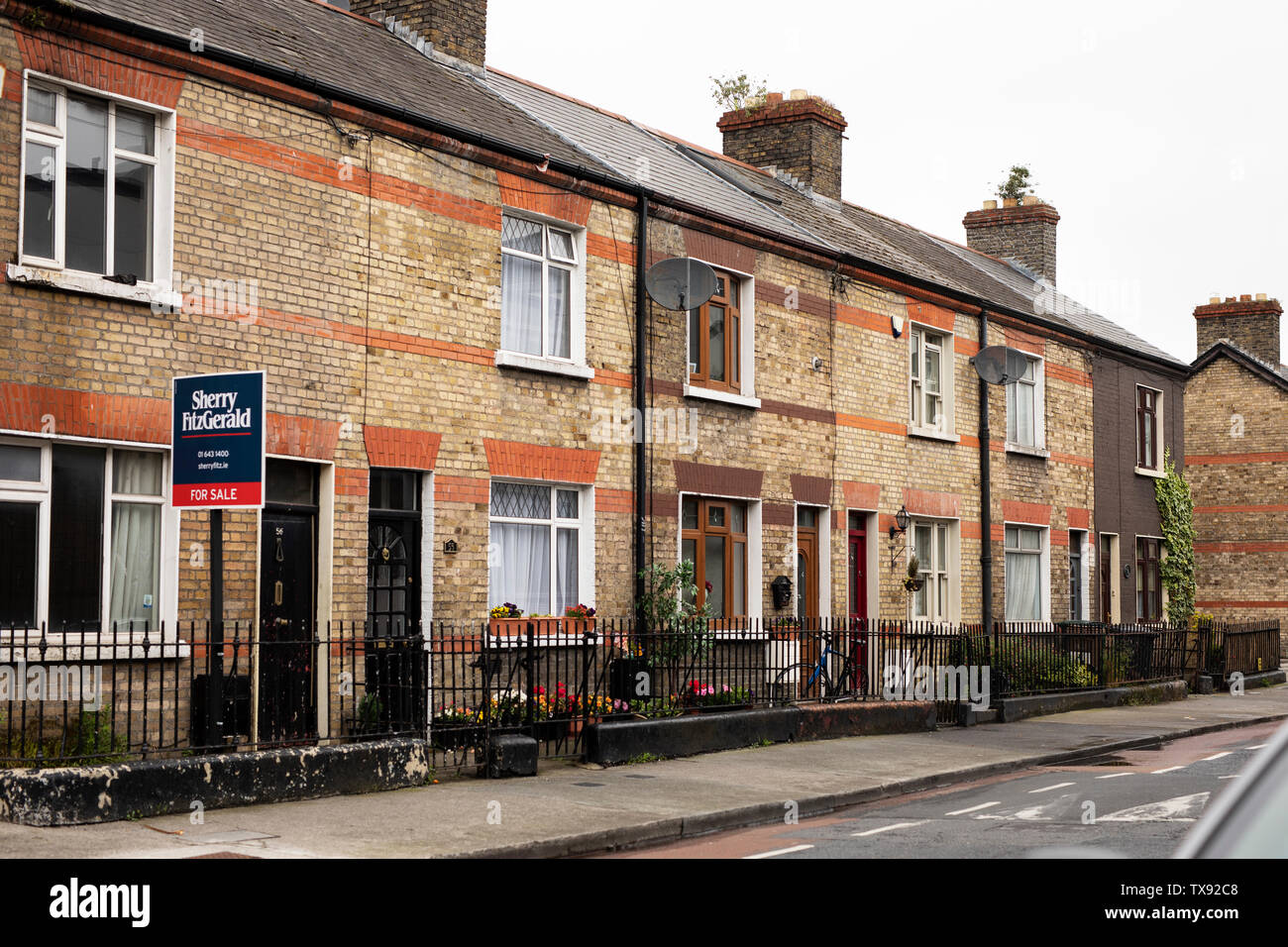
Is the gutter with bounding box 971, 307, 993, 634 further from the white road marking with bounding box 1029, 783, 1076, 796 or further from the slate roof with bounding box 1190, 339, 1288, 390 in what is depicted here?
the slate roof with bounding box 1190, 339, 1288, 390

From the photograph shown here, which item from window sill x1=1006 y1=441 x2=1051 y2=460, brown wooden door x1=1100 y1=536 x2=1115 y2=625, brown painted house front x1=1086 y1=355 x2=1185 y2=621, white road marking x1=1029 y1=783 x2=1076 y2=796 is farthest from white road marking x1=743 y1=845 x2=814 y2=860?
brown wooden door x1=1100 y1=536 x2=1115 y2=625

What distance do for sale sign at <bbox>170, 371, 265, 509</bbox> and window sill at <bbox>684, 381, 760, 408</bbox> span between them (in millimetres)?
8609

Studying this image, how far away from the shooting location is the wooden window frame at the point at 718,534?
60.3ft

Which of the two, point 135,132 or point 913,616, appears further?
point 913,616

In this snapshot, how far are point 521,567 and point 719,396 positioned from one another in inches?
162

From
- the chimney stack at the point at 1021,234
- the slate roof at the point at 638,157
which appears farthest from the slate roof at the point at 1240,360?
the slate roof at the point at 638,157

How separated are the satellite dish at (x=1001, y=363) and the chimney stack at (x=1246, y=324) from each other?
19532mm

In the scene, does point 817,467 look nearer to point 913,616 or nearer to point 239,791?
point 913,616

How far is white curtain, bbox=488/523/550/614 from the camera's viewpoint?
15719 mm

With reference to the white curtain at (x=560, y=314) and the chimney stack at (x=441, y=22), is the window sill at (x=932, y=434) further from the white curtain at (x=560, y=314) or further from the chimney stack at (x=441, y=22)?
the chimney stack at (x=441, y=22)

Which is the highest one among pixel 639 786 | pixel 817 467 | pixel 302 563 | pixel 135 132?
pixel 135 132

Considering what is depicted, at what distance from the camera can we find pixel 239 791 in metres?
10.3
